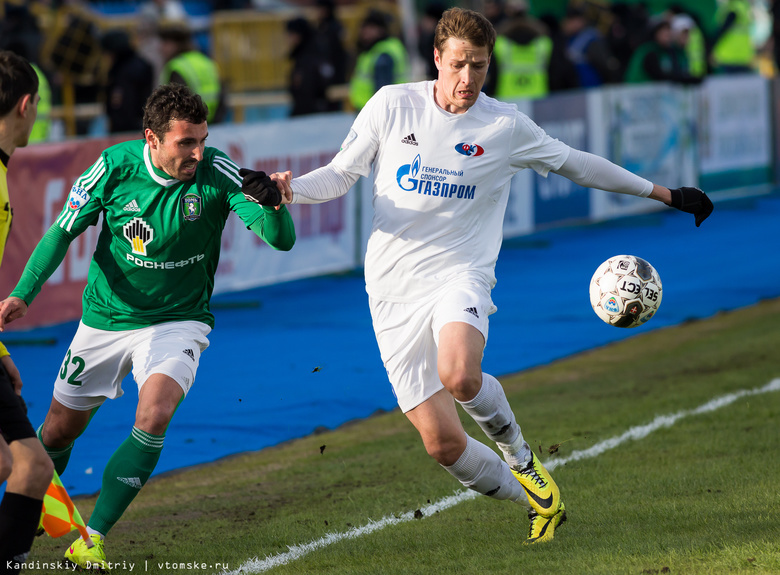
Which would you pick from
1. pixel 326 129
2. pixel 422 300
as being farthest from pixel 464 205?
pixel 326 129

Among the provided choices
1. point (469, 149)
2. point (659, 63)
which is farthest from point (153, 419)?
point (659, 63)

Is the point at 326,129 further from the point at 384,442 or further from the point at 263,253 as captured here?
the point at 384,442

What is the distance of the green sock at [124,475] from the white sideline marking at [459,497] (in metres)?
0.55

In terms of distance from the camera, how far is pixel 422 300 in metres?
5.38

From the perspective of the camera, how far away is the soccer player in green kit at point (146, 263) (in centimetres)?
516

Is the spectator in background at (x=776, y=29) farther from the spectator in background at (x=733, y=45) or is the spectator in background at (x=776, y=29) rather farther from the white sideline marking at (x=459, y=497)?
the white sideline marking at (x=459, y=497)

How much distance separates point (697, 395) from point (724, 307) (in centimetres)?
411

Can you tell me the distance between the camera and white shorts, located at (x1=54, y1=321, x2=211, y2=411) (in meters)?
5.38

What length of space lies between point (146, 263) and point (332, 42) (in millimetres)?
12963

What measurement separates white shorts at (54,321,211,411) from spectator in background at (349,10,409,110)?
11.3m

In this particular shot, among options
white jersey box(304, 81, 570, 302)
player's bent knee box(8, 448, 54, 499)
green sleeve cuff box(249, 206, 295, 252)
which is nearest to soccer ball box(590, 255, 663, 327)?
white jersey box(304, 81, 570, 302)

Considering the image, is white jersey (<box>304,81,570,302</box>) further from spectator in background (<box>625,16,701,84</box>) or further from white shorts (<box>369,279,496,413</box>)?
spectator in background (<box>625,16,701,84</box>)

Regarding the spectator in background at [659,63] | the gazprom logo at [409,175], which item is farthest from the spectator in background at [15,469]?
the spectator in background at [659,63]

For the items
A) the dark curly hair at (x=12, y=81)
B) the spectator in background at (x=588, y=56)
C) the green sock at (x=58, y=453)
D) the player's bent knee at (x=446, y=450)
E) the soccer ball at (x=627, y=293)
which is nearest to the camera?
the dark curly hair at (x=12, y=81)
